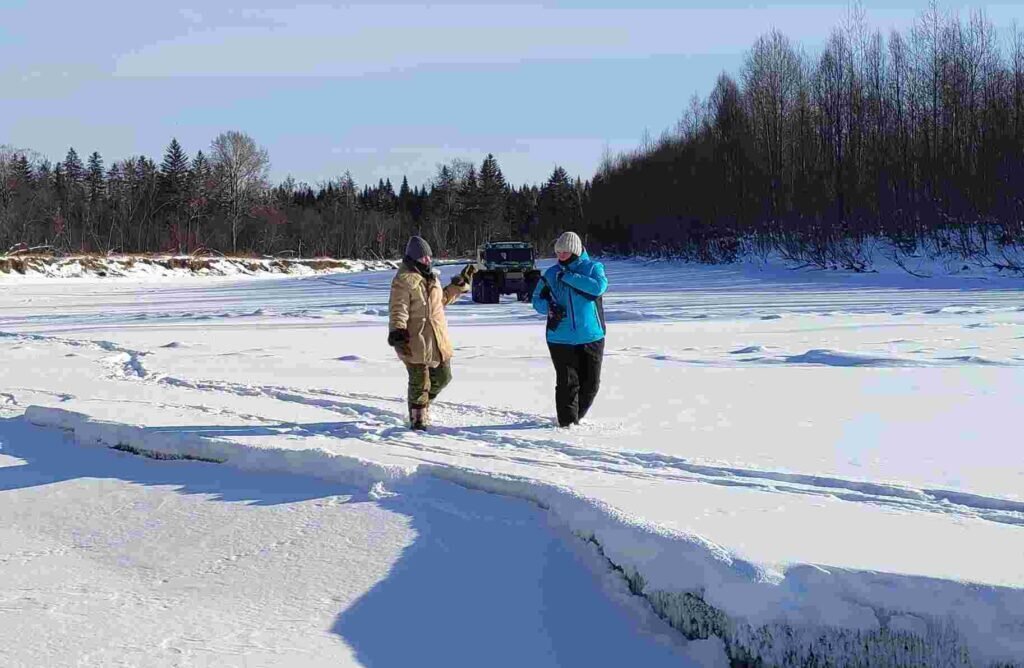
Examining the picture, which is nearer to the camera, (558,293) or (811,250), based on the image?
(558,293)

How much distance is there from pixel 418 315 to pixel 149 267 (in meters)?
45.7

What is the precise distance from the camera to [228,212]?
79250 mm

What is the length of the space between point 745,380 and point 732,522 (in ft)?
18.2

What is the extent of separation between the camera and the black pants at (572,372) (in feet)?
23.1

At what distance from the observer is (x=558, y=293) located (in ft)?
23.2

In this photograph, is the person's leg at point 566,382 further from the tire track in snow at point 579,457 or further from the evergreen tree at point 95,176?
the evergreen tree at point 95,176

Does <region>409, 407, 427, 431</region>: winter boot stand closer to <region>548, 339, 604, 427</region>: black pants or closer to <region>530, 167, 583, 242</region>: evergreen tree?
<region>548, 339, 604, 427</region>: black pants

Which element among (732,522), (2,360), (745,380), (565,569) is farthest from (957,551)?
(2,360)

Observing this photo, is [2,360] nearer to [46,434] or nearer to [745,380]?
[46,434]

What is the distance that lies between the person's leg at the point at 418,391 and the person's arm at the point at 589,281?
1251 mm

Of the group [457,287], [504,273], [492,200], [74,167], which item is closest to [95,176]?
[74,167]

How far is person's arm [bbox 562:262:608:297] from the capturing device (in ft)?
22.7

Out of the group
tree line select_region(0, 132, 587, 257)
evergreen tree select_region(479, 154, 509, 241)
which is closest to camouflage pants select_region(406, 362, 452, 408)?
tree line select_region(0, 132, 587, 257)

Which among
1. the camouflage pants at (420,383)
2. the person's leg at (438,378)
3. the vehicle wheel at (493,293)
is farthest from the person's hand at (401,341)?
the vehicle wheel at (493,293)
